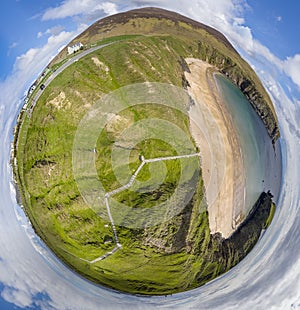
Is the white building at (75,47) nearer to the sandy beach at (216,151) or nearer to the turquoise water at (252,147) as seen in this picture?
the sandy beach at (216,151)

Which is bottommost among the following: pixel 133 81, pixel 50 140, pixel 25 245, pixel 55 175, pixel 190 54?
pixel 25 245

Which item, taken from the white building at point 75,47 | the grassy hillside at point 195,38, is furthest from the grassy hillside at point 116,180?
the white building at point 75,47

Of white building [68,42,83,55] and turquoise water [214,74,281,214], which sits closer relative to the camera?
white building [68,42,83,55]

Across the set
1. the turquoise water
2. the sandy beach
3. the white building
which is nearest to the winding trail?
the sandy beach

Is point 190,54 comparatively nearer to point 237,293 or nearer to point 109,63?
point 109,63

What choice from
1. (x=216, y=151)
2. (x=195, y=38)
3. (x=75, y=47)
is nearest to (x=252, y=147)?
(x=216, y=151)

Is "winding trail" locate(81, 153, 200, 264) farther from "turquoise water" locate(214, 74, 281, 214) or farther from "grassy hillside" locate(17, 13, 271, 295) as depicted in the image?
"turquoise water" locate(214, 74, 281, 214)

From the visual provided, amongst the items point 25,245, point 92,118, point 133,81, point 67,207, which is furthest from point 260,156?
point 25,245
